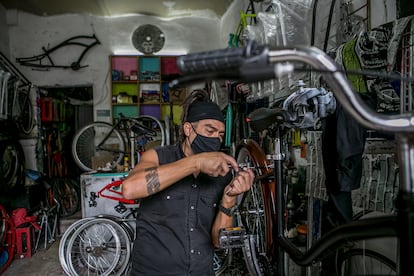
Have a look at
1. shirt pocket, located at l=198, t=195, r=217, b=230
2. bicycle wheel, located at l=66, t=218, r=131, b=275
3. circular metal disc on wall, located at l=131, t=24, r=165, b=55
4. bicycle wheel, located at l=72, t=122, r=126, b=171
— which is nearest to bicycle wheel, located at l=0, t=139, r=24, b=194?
bicycle wheel, located at l=72, t=122, r=126, b=171

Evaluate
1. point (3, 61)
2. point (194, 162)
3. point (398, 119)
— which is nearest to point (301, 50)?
point (398, 119)

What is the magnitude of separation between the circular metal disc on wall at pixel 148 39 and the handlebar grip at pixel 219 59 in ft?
20.1

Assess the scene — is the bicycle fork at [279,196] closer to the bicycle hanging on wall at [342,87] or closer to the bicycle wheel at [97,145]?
the bicycle hanging on wall at [342,87]

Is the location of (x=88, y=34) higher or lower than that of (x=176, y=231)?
higher

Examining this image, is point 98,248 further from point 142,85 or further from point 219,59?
point 142,85

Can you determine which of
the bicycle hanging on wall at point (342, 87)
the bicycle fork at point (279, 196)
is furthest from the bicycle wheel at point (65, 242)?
the bicycle hanging on wall at point (342, 87)

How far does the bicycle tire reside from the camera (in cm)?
163

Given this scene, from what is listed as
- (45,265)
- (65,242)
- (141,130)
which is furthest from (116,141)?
(65,242)

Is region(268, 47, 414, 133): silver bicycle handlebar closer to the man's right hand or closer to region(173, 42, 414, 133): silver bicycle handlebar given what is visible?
region(173, 42, 414, 133): silver bicycle handlebar

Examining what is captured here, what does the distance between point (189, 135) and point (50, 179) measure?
5.38 metres

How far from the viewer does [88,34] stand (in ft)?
20.9

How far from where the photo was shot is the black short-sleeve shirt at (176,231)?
149 centimetres

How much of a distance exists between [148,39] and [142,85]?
99 cm

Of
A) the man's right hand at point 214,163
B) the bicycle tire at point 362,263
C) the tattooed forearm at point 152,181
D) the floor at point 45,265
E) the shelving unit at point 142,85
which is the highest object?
the shelving unit at point 142,85
